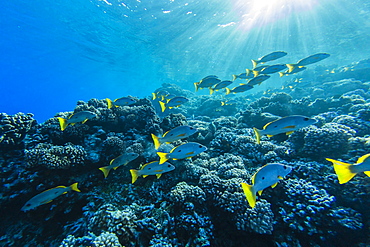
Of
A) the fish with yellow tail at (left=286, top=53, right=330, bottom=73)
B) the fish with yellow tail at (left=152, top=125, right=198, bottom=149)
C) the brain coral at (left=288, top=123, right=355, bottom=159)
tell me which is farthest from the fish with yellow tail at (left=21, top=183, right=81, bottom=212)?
the fish with yellow tail at (left=286, top=53, right=330, bottom=73)

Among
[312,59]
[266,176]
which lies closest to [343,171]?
[266,176]

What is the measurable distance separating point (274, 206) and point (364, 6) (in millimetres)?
29885

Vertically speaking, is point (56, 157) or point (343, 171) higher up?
point (56, 157)

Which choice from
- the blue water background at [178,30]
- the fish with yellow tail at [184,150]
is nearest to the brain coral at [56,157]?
the fish with yellow tail at [184,150]

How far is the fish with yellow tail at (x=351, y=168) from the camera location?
2.29 meters

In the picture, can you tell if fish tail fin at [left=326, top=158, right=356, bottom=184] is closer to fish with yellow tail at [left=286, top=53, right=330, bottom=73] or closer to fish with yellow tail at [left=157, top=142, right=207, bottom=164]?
fish with yellow tail at [left=157, top=142, right=207, bottom=164]

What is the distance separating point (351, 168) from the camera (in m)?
2.34

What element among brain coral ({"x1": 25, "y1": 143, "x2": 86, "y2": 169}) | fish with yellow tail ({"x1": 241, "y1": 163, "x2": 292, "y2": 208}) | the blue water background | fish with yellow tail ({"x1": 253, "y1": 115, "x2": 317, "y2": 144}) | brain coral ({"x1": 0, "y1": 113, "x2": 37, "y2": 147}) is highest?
the blue water background

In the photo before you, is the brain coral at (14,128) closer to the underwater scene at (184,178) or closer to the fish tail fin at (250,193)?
the underwater scene at (184,178)

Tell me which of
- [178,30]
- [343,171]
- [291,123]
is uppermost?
[178,30]

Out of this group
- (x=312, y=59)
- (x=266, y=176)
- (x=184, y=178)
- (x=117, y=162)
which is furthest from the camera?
(x=312, y=59)

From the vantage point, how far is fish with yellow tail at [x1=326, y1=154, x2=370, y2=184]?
2.29 metres

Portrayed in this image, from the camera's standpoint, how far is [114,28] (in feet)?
76.2

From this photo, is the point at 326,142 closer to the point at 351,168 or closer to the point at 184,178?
the point at 351,168
